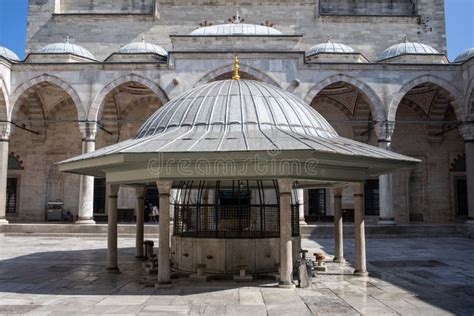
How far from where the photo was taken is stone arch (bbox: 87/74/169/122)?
17.9 metres

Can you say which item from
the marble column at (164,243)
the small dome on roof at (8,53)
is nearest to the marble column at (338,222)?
the marble column at (164,243)

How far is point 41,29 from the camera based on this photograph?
23922 mm

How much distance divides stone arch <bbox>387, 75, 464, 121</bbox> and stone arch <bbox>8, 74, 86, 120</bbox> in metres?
12.1

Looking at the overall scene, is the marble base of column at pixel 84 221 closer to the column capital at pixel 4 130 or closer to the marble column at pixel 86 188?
the marble column at pixel 86 188

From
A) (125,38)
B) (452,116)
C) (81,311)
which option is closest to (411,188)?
(452,116)

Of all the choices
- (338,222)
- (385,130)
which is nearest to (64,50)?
(385,130)

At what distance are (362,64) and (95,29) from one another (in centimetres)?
1401

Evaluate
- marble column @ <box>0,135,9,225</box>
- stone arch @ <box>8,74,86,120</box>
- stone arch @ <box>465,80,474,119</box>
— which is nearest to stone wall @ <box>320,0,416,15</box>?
stone arch @ <box>465,80,474,119</box>

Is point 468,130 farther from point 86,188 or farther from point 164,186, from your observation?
point 86,188

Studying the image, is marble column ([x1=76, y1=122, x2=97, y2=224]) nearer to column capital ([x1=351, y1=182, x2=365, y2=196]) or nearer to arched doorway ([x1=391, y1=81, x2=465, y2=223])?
column capital ([x1=351, y1=182, x2=365, y2=196])

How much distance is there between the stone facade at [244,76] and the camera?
59.1 feet

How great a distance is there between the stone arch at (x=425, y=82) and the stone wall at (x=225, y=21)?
19.7 feet

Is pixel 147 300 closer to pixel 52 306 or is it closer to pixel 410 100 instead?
pixel 52 306

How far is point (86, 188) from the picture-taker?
17.6 metres
